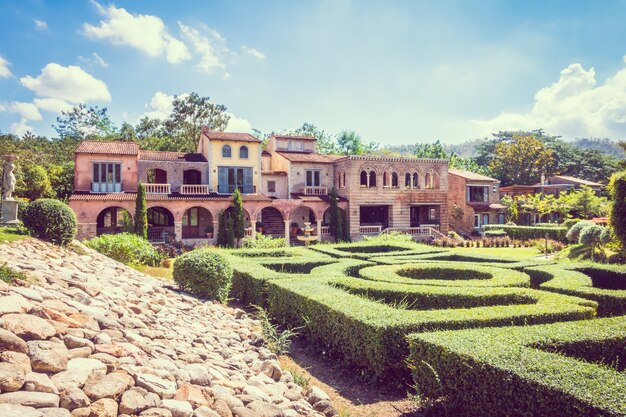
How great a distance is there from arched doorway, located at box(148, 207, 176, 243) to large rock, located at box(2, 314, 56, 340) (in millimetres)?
27045

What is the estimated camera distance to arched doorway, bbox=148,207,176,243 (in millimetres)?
32344

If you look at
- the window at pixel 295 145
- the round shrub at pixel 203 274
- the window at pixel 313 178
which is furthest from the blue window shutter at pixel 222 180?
the round shrub at pixel 203 274

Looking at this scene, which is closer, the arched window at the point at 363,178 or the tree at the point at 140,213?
the tree at the point at 140,213

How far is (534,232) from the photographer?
37.7 m

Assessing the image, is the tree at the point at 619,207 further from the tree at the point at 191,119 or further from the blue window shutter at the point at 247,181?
the tree at the point at 191,119

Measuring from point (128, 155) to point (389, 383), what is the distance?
29.1 metres

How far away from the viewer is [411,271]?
1511 cm

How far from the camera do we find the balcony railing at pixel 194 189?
33219 mm

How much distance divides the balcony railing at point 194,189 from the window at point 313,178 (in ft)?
29.2

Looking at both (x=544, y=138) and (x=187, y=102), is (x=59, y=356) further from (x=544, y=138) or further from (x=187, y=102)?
(x=544, y=138)

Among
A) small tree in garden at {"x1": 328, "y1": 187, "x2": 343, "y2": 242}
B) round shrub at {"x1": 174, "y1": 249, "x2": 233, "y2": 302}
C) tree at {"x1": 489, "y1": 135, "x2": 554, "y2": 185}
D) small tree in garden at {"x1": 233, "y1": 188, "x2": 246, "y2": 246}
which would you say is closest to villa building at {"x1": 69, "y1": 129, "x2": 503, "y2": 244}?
small tree in garden at {"x1": 328, "y1": 187, "x2": 343, "y2": 242}

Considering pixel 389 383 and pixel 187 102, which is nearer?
pixel 389 383

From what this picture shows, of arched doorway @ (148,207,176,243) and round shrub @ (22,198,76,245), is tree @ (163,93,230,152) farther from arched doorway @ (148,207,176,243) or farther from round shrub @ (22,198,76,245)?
round shrub @ (22,198,76,245)

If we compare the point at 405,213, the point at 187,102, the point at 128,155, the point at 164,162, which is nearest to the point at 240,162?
the point at 164,162
